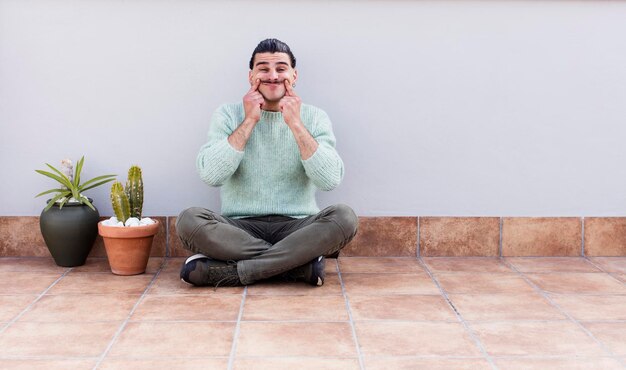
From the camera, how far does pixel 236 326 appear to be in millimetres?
2170

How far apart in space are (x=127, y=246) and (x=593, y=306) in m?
1.76

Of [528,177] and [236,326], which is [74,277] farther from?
[528,177]

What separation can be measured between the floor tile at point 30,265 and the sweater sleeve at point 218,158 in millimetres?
749

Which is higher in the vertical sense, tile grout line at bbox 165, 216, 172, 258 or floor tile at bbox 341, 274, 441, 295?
tile grout line at bbox 165, 216, 172, 258

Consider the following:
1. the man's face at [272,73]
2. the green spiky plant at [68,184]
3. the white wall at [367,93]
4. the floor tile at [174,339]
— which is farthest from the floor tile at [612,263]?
the green spiky plant at [68,184]

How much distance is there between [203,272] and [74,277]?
568mm

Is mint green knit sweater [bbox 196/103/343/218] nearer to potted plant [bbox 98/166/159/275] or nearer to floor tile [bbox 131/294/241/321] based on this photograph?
potted plant [bbox 98/166/159/275]

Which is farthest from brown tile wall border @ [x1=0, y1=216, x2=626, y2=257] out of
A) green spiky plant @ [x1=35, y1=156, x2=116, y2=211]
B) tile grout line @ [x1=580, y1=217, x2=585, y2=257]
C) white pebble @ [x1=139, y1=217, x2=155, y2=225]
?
green spiky plant @ [x1=35, y1=156, x2=116, y2=211]

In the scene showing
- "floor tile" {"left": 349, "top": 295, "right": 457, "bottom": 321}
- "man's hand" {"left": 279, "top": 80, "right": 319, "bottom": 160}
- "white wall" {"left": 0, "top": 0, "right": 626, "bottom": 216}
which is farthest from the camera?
"white wall" {"left": 0, "top": 0, "right": 626, "bottom": 216}

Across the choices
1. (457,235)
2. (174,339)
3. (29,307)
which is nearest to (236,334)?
(174,339)

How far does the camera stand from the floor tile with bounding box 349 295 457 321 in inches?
89.6

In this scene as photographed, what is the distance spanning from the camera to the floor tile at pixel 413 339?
1960 mm

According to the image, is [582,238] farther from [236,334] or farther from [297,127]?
[236,334]

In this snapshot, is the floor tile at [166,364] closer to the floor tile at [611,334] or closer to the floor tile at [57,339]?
the floor tile at [57,339]
